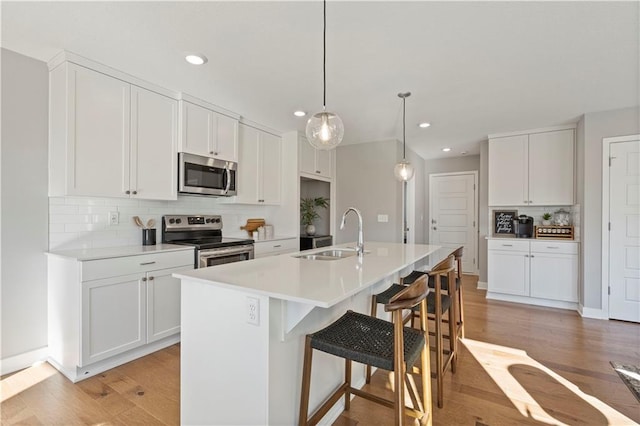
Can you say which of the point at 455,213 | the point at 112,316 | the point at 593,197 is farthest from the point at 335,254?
the point at 455,213

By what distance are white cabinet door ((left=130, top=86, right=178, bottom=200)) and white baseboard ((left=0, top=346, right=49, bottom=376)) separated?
142 cm

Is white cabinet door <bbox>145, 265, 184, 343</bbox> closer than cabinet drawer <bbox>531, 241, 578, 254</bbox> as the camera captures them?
Yes

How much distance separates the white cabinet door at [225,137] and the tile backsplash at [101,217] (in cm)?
61

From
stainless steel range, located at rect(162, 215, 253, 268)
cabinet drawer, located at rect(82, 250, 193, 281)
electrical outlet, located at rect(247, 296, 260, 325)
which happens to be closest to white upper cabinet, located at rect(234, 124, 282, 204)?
stainless steel range, located at rect(162, 215, 253, 268)

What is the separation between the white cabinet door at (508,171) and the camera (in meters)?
4.29

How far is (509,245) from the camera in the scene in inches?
167

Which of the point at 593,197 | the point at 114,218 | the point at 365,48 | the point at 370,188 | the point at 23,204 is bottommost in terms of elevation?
the point at 114,218

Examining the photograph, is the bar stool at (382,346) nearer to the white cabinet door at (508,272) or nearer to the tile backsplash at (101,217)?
the tile backsplash at (101,217)

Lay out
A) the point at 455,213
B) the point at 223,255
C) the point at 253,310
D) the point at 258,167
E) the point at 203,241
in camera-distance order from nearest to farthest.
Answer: the point at 253,310 < the point at 223,255 < the point at 203,241 < the point at 258,167 < the point at 455,213

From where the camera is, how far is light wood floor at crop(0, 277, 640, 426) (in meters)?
1.80

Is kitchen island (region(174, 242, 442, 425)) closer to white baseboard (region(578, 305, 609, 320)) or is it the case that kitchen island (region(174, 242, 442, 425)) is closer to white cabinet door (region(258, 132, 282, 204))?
white cabinet door (region(258, 132, 282, 204))

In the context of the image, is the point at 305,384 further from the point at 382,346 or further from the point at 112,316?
the point at 112,316

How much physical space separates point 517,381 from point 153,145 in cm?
358

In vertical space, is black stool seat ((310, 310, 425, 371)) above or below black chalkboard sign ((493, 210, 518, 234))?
below
